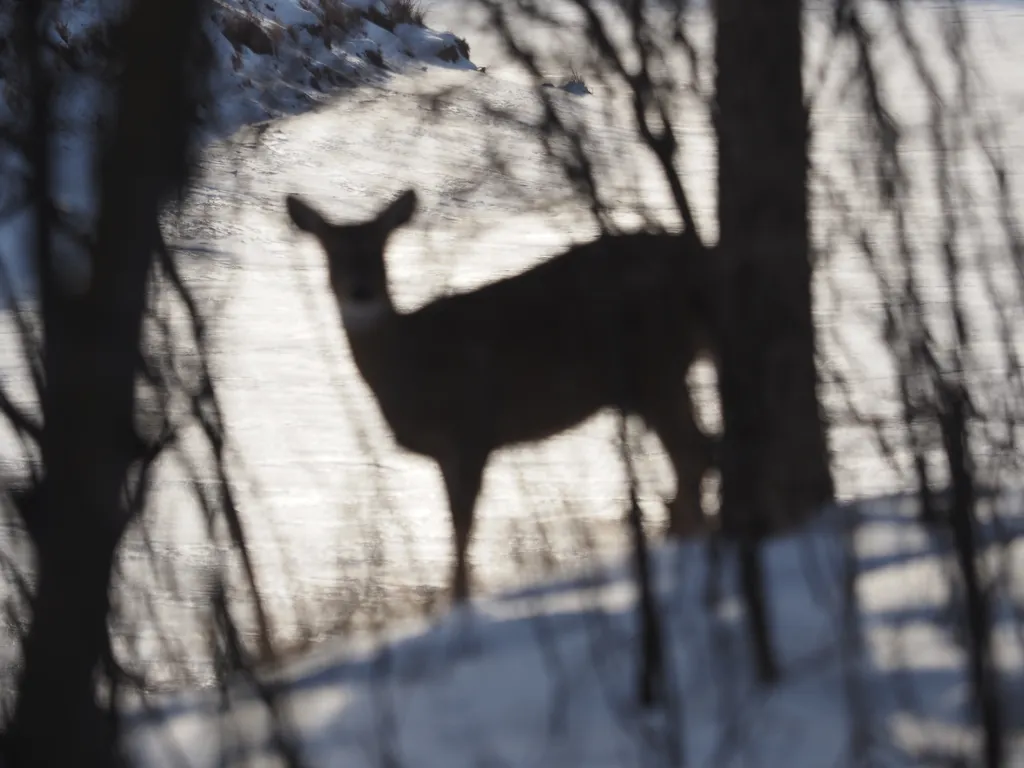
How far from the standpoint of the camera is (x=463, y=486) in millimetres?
6172

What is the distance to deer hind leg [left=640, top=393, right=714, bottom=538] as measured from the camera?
4.76 metres

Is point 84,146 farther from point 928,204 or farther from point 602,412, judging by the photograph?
point 928,204

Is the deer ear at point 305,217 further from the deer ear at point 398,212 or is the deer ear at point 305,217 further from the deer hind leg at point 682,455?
the deer hind leg at point 682,455

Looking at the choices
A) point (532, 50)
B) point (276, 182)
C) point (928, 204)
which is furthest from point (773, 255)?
point (276, 182)

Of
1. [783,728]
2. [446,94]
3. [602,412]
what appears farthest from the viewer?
[602,412]

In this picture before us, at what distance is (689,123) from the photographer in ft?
16.5

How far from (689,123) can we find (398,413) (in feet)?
7.10

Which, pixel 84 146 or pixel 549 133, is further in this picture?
pixel 549 133

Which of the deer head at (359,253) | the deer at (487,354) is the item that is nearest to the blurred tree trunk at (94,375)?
the deer at (487,354)

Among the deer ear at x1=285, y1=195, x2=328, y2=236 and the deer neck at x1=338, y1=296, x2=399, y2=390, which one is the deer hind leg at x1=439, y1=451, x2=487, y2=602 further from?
the deer ear at x1=285, y1=195, x2=328, y2=236

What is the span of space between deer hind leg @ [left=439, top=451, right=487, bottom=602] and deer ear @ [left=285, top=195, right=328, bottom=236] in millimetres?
1314

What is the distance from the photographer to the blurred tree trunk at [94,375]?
212 cm

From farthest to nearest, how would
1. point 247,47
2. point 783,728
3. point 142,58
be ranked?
point 247,47
point 783,728
point 142,58

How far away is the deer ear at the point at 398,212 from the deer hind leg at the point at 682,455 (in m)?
1.70
